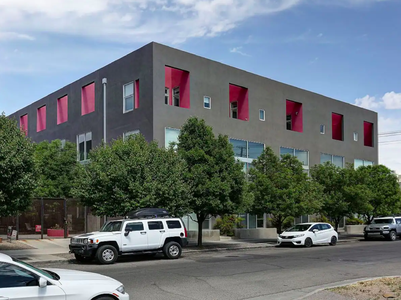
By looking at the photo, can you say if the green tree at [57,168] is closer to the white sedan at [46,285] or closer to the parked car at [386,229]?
the parked car at [386,229]

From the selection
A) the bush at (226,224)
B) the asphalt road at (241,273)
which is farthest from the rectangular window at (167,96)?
the asphalt road at (241,273)


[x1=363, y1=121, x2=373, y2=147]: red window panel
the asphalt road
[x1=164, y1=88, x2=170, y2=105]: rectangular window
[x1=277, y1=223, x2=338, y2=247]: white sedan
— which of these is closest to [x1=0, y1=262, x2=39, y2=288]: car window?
the asphalt road

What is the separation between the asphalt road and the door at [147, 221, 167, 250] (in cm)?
64

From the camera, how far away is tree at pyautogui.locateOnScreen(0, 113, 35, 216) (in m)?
17.0

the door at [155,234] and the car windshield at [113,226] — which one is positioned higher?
the car windshield at [113,226]

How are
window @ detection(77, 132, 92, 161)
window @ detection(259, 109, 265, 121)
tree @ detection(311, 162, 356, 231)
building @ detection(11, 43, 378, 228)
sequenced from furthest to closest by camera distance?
window @ detection(259, 109, 265, 121) → window @ detection(77, 132, 92, 161) → tree @ detection(311, 162, 356, 231) → building @ detection(11, 43, 378, 228)

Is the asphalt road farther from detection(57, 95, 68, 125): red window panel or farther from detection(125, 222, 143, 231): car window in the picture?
detection(57, 95, 68, 125): red window panel

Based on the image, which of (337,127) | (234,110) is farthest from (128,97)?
(337,127)

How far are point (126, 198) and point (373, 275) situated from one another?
11175mm

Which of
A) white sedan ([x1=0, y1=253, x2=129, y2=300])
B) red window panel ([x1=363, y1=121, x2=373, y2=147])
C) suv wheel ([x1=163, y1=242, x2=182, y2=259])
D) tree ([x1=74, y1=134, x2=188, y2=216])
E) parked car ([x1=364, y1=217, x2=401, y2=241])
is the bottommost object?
parked car ([x1=364, y1=217, x2=401, y2=241])

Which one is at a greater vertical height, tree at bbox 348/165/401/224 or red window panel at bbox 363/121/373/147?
red window panel at bbox 363/121/373/147

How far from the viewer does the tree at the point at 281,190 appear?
88.9ft

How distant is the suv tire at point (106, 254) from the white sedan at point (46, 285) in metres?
10.2

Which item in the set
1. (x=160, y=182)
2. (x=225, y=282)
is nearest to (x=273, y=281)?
(x=225, y=282)
